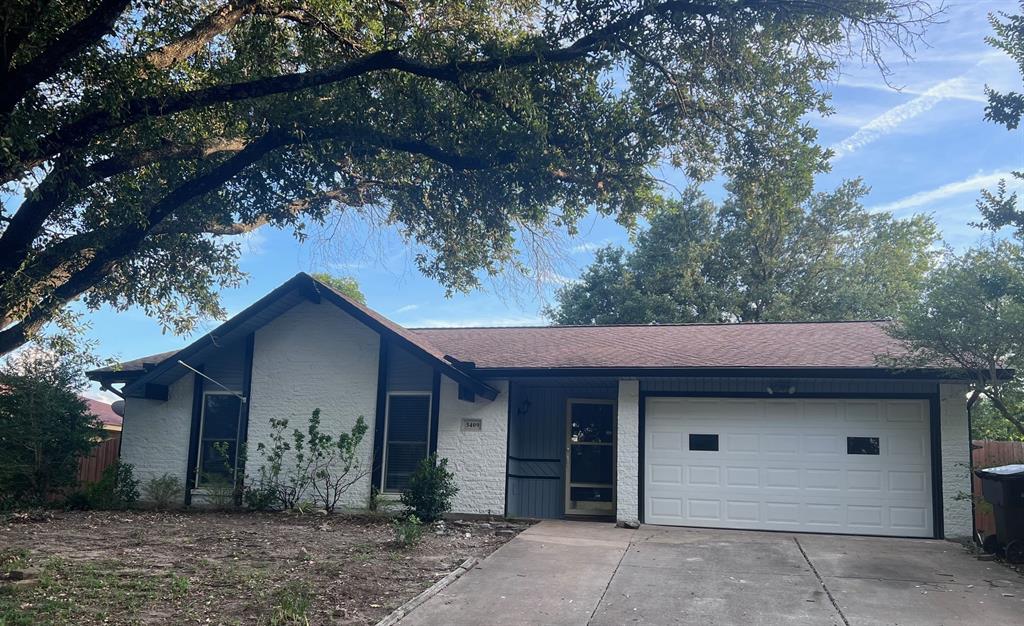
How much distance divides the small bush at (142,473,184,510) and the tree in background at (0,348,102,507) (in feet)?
4.33

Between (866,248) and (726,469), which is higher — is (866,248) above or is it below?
above

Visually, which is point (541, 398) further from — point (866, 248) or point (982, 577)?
point (866, 248)

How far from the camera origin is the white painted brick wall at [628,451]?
13008 mm

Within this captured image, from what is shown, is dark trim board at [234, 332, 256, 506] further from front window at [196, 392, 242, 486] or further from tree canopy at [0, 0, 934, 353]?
tree canopy at [0, 0, 934, 353]

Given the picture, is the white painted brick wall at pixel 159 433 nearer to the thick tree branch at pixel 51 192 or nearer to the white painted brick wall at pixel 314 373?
the white painted brick wall at pixel 314 373

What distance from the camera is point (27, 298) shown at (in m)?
9.22

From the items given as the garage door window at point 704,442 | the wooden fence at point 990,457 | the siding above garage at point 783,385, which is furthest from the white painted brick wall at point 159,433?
the wooden fence at point 990,457

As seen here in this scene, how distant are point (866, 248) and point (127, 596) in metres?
29.3

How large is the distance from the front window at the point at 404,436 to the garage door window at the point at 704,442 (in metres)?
4.58

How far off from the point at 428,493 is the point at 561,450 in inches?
124

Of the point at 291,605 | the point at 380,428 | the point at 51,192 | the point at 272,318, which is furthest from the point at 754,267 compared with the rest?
the point at 291,605

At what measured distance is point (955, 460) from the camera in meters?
12.1

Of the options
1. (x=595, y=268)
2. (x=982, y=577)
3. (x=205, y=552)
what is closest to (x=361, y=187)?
(x=205, y=552)

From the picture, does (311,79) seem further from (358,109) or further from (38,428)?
(38,428)
